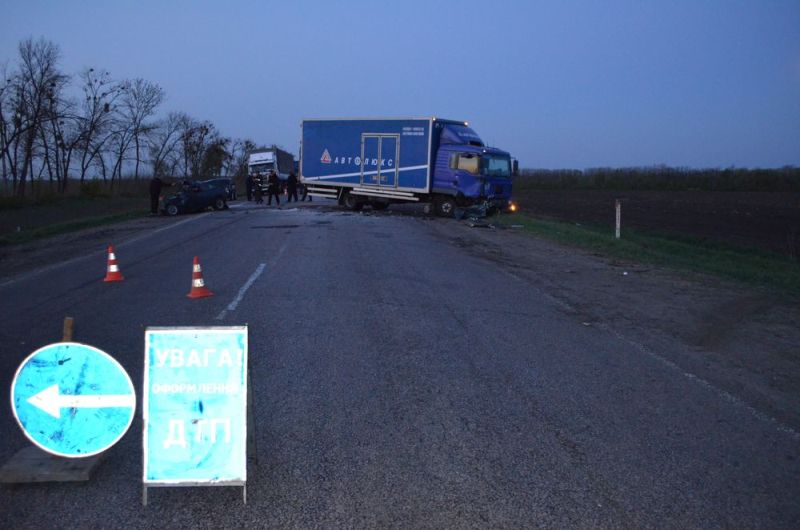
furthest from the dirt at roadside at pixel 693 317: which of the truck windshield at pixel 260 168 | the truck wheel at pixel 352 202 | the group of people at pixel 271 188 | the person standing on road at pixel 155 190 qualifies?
the truck windshield at pixel 260 168

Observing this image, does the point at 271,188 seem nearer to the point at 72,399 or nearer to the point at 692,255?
the point at 692,255

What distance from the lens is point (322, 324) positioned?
9.70m

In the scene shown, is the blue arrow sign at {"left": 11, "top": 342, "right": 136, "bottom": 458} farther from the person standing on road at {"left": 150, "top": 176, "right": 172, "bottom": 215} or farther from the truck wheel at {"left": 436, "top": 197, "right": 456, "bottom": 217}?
the person standing on road at {"left": 150, "top": 176, "right": 172, "bottom": 215}

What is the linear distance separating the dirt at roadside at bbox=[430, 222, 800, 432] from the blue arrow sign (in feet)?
16.6

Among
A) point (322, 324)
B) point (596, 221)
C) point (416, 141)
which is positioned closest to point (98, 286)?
point (322, 324)

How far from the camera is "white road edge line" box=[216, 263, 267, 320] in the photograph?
10.4 m

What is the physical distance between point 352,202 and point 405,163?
13.6 feet

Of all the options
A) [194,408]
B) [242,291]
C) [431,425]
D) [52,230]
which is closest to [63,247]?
[52,230]

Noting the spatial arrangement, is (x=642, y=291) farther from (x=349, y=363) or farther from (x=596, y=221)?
(x=596, y=221)

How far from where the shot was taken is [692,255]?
23984 mm

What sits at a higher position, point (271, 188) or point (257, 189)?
point (271, 188)

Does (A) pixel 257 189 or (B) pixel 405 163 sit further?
(A) pixel 257 189

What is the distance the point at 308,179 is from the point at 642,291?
22514 millimetres

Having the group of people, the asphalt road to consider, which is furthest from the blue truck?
the asphalt road
